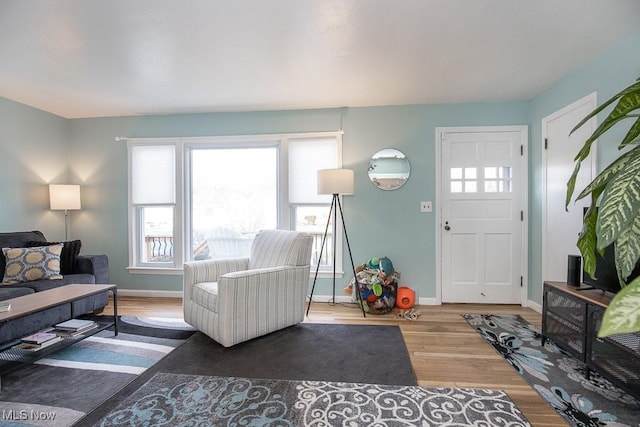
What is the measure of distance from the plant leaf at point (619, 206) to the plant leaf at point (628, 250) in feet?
0.06

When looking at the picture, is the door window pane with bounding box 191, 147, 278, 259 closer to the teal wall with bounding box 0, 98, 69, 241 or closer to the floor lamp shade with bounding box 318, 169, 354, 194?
the floor lamp shade with bounding box 318, 169, 354, 194

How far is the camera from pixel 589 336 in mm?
1883

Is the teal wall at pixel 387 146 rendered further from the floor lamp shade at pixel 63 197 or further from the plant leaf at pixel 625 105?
the plant leaf at pixel 625 105

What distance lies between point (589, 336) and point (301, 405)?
6.14 ft

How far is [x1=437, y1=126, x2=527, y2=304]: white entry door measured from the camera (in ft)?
11.2

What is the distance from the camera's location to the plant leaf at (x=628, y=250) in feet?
2.00

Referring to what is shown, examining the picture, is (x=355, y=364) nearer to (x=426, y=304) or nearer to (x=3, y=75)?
(x=426, y=304)

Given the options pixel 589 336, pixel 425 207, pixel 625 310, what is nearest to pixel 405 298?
pixel 425 207

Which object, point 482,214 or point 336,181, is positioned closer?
point 336,181

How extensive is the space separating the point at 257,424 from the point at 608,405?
198cm

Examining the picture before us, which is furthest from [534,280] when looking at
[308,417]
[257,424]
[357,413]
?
[257,424]

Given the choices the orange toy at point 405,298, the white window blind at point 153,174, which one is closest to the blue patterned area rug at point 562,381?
the orange toy at point 405,298

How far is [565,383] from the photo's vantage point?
6.19 feet

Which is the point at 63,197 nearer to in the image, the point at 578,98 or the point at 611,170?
the point at 611,170
